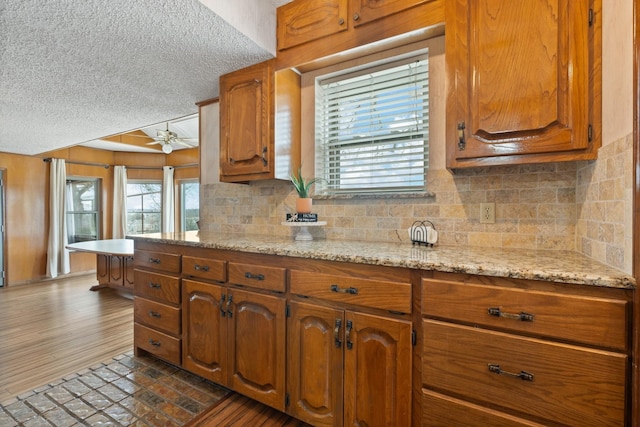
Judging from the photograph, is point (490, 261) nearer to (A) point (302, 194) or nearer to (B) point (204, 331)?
(A) point (302, 194)

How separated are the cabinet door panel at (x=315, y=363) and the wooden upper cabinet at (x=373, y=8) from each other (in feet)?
5.13

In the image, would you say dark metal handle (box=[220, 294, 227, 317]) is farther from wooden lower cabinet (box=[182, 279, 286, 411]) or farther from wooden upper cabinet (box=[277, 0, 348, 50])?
wooden upper cabinet (box=[277, 0, 348, 50])

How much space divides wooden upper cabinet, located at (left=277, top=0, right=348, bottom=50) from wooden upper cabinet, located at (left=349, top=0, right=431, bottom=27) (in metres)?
0.06

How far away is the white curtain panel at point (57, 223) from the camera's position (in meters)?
5.47

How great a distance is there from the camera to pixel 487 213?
1587 millimetres

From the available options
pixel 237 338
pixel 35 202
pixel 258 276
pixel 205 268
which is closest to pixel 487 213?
pixel 258 276

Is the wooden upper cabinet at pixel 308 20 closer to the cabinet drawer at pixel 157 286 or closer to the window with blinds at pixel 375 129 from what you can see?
the window with blinds at pixel 375 129

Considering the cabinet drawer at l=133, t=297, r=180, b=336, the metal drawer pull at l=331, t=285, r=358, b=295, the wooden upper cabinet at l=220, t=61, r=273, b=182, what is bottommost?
the cabinet drawer at l=133, t=297, r=180, b=336

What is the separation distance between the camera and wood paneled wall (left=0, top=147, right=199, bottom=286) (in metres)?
5.14

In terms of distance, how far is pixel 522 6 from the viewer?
4.10 ft

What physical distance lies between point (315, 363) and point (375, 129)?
145 cm

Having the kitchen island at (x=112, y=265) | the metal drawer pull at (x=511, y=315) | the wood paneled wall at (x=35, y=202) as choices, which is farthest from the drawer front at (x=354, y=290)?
the wood paneled wall at (x=35, y=202)

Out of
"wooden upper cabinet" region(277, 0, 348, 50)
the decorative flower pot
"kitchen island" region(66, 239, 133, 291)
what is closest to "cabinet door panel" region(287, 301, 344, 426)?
the decorative flower pot

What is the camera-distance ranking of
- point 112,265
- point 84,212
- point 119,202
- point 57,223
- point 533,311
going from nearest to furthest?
point 533,311 → point 112,265 → point 57,223 → point 84,212 → point 119,202
